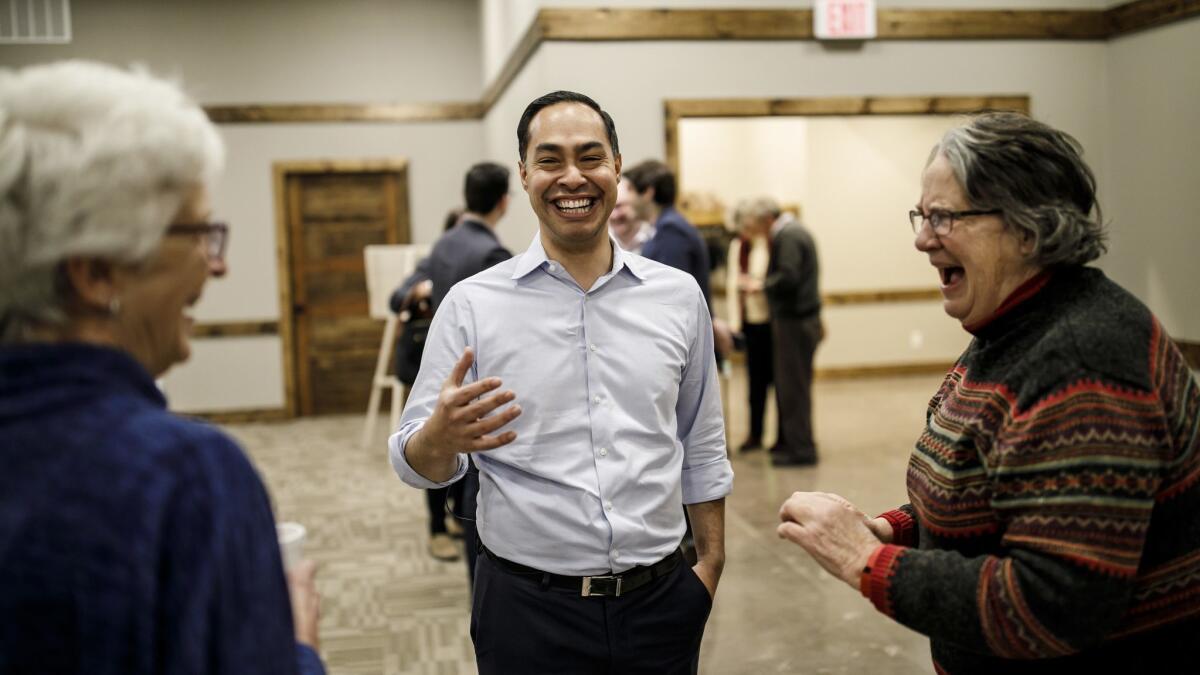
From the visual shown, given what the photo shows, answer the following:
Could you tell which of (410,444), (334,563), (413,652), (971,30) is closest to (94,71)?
(410,444)

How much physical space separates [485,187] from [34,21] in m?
6.19

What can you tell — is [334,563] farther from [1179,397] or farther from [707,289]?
[1179,397]

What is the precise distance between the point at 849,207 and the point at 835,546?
27.8 feet

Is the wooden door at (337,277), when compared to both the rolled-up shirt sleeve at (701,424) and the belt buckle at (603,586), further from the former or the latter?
the belt buckle at (603,586)

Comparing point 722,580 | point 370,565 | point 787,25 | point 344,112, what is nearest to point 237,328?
point 344,112

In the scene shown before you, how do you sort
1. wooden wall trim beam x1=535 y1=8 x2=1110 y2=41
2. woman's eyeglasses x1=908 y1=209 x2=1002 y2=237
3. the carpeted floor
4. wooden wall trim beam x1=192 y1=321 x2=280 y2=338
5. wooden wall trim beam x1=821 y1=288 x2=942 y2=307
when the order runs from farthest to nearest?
1. wooden wall trim beam x1=821 y1=288 x2=942 y2=307
2. wooden wall trim beam x1=192 y1=321 x2=280 y2=338
3. wooden wall trim beam x1=535 y1=8 x2=1110 y2=41
4. the carpeted floor
5. woman's eyeglasses x1=908 y1=209 x2=1002 y2=237

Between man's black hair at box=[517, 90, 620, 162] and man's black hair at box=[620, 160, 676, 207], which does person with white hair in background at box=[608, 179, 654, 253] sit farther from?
man's black hair at box=[517, 90, 620, 162]

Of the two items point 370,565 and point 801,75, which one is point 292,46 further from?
point 370,565

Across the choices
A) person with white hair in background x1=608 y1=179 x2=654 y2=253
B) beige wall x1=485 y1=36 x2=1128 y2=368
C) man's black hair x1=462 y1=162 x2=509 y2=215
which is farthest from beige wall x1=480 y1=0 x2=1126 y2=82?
man's black hair x1=462 y1=162 x2=509 y2=215

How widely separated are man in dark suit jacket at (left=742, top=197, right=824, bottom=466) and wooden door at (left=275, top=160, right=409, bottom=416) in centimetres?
395

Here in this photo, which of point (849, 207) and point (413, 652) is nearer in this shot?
Result: point (413, 652)

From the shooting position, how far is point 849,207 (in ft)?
30.7

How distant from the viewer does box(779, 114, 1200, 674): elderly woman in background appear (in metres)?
Result: 1.11

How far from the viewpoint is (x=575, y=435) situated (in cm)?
169
